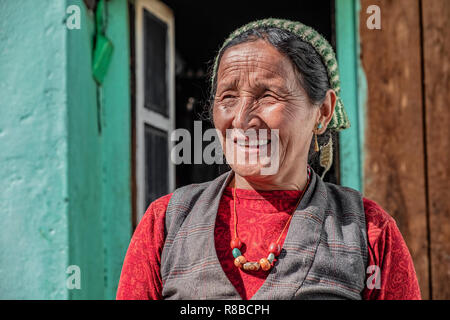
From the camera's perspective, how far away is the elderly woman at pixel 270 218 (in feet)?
4.96

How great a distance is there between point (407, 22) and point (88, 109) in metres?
1.88

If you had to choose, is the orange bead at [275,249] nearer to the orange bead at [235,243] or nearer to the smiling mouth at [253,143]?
the orange bead at [235,243]

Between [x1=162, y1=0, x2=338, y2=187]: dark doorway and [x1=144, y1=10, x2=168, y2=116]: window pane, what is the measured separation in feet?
1.02

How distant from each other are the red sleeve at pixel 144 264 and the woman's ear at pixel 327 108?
695 mm

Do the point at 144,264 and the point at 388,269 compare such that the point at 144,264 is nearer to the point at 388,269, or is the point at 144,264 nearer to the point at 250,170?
the point at 250,170

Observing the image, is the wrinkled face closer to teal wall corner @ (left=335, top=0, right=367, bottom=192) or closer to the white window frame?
teal wall corner @ (left=335, top=0, right=367, bottom=192)

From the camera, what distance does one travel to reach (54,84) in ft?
8.28

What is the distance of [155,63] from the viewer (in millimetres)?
3414

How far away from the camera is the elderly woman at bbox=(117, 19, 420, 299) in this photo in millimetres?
1512

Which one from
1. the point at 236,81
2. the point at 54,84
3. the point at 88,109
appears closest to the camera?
the point at 236,81
